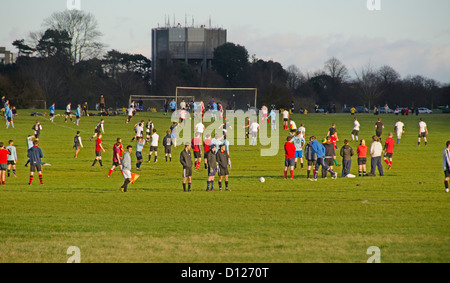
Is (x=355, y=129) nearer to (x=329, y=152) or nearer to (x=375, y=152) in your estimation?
(x=375, y=152)

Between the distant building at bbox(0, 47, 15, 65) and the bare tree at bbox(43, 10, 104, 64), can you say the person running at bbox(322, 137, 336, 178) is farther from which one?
the distant building at bbox(0, 47, 15, 65)

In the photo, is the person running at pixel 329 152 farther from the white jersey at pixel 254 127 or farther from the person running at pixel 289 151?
the white jersey at pixel 254 127

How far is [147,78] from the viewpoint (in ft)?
351

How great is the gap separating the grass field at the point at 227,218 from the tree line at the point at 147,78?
43.6 meters

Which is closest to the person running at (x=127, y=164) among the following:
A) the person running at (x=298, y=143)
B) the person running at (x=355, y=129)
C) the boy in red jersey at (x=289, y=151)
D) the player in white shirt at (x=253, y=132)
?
the boy in red jersey at (x=289, y=151)

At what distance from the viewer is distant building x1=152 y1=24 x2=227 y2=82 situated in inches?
4214

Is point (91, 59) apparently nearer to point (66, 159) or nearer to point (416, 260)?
point (66, 159)

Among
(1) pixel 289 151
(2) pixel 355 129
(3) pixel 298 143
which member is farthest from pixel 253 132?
(1) pixel 289 151

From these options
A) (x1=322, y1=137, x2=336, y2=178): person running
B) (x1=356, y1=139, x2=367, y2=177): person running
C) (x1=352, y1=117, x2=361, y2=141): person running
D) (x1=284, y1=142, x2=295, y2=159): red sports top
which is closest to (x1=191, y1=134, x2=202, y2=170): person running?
(x1=284, y1=142, x2=295, y2=159): red sports top

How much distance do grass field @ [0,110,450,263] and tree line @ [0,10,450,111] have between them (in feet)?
143

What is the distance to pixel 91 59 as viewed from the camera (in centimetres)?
8431

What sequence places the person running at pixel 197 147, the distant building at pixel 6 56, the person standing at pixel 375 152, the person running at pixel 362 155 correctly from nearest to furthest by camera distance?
the person standing at pixel 375 152
the person running at pixel 362 155
the person running at pixel 197 147
the distant building at pixel 6 56

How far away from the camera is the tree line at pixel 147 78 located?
7675 centimetres

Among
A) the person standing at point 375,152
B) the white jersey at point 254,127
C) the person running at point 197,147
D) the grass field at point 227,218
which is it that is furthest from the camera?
the white jersey at point 254,127
